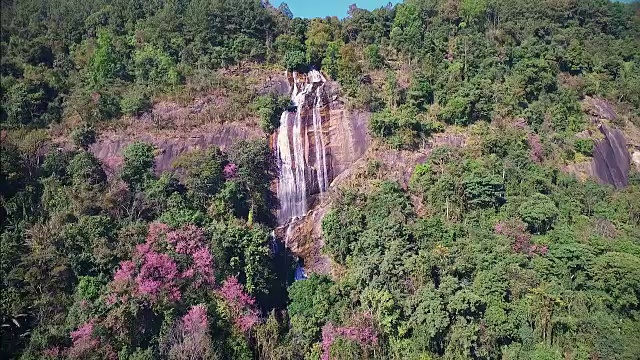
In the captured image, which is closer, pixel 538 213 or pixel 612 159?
pixel 538 213

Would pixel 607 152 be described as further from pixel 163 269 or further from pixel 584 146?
pixel 163 269

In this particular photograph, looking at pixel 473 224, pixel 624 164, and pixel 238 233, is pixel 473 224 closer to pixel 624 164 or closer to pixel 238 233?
pixel 238 233

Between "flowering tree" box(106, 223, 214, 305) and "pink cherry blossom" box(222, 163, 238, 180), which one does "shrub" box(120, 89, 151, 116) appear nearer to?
"pink cherry blossom" box(222, 163, 238, 180)

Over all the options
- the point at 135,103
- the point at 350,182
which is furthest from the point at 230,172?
the point at 135,103

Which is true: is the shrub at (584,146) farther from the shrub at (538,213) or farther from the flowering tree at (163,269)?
the flowering tree at (163,269)

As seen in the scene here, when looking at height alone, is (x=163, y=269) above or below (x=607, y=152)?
below


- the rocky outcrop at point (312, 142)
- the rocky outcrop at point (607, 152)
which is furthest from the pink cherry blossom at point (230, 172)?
the rocky outcrop at point (607, 152)

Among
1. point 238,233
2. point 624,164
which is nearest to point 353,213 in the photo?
point 238,233
